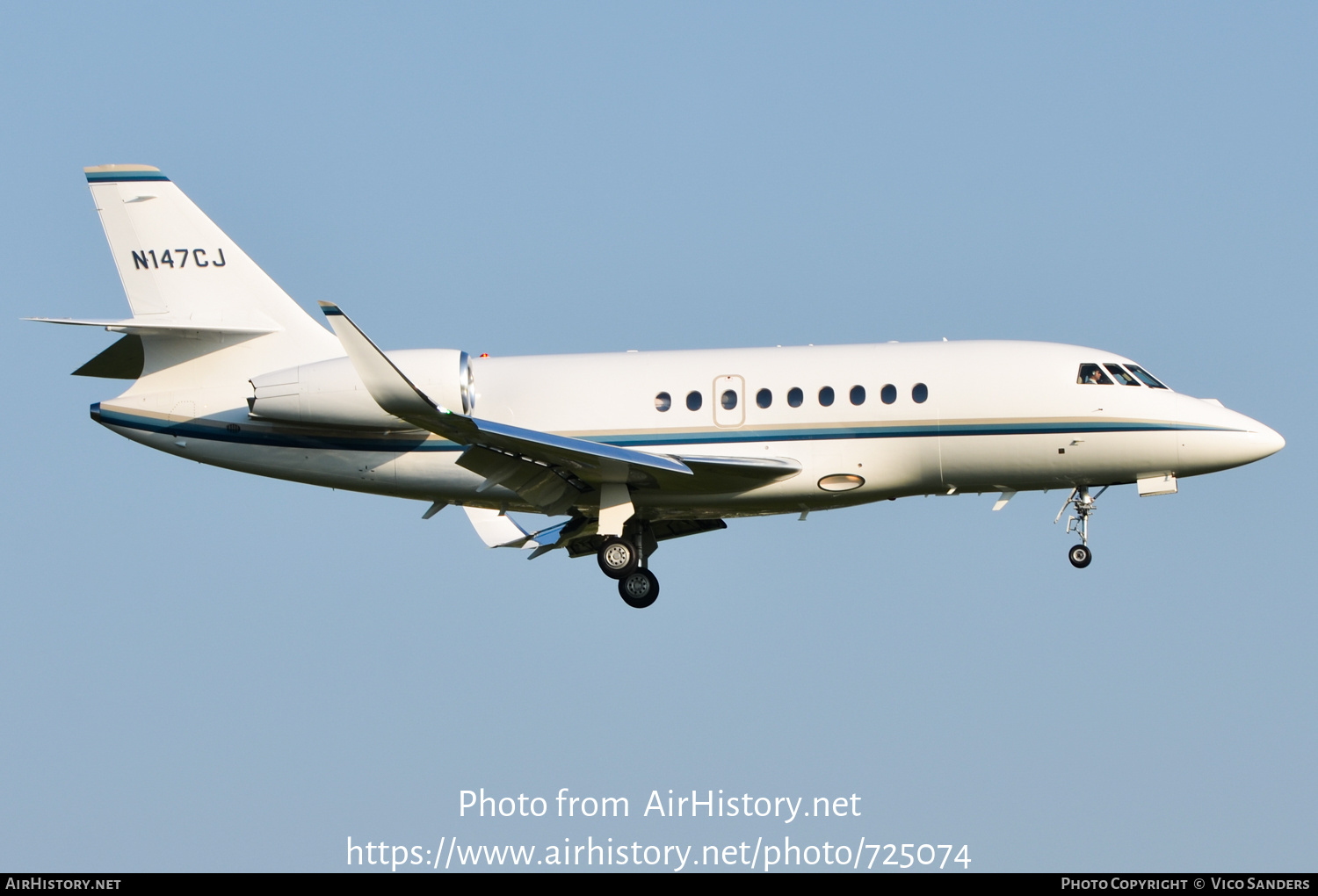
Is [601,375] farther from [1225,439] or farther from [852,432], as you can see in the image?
[1225,439]

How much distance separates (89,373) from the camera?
2473cm

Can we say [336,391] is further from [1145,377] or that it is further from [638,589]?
[1145,377]

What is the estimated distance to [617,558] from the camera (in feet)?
78.8

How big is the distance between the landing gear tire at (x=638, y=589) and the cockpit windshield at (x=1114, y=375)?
293 inches

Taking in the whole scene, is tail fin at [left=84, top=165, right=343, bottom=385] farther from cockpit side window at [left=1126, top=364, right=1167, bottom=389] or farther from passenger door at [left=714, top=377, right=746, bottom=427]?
cockpit side window at [left=1126, top=364, right=1167, bottom=389]

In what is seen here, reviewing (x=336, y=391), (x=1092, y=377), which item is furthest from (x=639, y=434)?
(x=1092, y=377)

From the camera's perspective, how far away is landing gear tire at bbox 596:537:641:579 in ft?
78.8

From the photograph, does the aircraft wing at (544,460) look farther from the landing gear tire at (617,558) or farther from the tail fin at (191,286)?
the tail fin at (191,286)

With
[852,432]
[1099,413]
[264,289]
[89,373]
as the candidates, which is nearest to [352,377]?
[264,289]

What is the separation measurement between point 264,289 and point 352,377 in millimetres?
3462

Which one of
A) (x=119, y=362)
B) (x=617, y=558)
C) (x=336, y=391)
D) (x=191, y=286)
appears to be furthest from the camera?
(x=191, y=286)

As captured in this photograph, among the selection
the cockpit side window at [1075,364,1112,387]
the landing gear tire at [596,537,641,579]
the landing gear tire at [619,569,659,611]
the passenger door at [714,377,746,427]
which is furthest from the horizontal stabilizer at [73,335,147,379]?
the cockpit side window at [1075,364,1112,387]

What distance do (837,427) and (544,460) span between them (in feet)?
14.7

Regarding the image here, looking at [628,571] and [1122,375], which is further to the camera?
[628,571]
